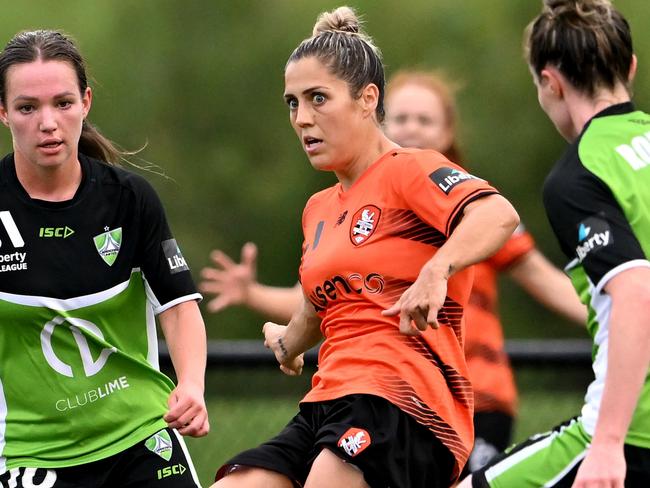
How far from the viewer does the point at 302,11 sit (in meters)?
26.5

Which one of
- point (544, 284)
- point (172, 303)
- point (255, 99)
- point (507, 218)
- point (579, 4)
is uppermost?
point (579, 4)

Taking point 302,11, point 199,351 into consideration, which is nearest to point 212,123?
point 302,11

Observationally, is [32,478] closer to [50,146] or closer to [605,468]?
[50,146]

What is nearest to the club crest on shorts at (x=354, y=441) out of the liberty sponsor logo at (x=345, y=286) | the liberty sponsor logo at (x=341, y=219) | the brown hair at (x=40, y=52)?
the liberty sponsor logo at (x=345, y=286)

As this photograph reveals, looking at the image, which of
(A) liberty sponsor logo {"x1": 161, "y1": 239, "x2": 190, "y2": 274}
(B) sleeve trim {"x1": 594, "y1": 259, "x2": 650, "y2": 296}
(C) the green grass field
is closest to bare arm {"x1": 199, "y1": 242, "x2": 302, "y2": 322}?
(A) liberty sponsor logo {"x1": 161, "y1": 239, "x2": 190, "y2": 274}

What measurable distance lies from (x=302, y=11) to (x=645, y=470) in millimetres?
23171

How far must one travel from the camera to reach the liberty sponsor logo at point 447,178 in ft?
14.1

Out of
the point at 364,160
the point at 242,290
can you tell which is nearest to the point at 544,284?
the point at 242,290

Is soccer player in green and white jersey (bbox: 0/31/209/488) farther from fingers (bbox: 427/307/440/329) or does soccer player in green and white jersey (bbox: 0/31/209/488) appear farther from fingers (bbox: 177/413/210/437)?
fingers (bbox: 427/307/440/329)

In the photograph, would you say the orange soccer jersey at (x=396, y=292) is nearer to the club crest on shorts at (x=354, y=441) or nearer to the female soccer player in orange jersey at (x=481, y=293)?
the club crest on shorts at (x=354, y=441)

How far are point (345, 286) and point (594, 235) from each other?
3.05ft

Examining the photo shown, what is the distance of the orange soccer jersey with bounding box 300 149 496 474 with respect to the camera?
429cm

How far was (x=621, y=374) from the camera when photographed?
12.0ft

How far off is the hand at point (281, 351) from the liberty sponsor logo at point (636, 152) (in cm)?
151
